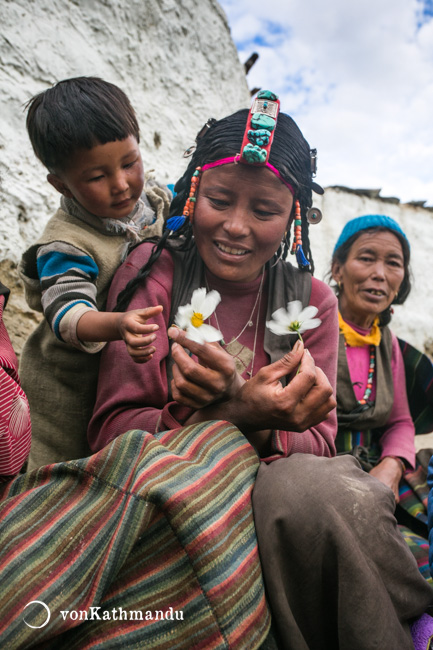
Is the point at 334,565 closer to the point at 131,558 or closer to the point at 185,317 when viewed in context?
the point at 131,558

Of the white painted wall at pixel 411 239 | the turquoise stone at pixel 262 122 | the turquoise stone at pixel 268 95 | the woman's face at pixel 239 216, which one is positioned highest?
the white painted wall at pixel 411 239

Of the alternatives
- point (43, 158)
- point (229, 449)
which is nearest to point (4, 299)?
point (43, 158)

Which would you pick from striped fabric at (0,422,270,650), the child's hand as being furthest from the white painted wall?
striped fabric at (0,422,270,650)

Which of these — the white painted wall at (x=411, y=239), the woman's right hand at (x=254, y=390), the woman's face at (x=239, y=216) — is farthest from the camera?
the white painted wall at (x=411, y=239)

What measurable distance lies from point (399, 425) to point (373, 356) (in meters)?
0.43

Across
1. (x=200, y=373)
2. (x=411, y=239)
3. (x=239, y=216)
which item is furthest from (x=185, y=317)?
(x=411, y=239)

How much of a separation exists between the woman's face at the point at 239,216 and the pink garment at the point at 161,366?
0.15 m

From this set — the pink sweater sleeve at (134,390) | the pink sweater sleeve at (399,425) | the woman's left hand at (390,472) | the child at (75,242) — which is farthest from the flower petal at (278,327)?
the pink sweater sleeve at (399,425)

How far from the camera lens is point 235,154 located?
1.73 meters

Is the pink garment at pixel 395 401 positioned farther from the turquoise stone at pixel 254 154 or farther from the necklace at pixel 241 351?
the turquoise stone at pixel 254 154

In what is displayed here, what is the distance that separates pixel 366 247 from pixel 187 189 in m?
1.47

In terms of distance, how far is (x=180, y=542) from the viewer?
1.06m

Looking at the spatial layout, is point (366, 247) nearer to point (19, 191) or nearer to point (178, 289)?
point (178, 289)

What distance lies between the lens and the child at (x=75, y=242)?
1661 mm
